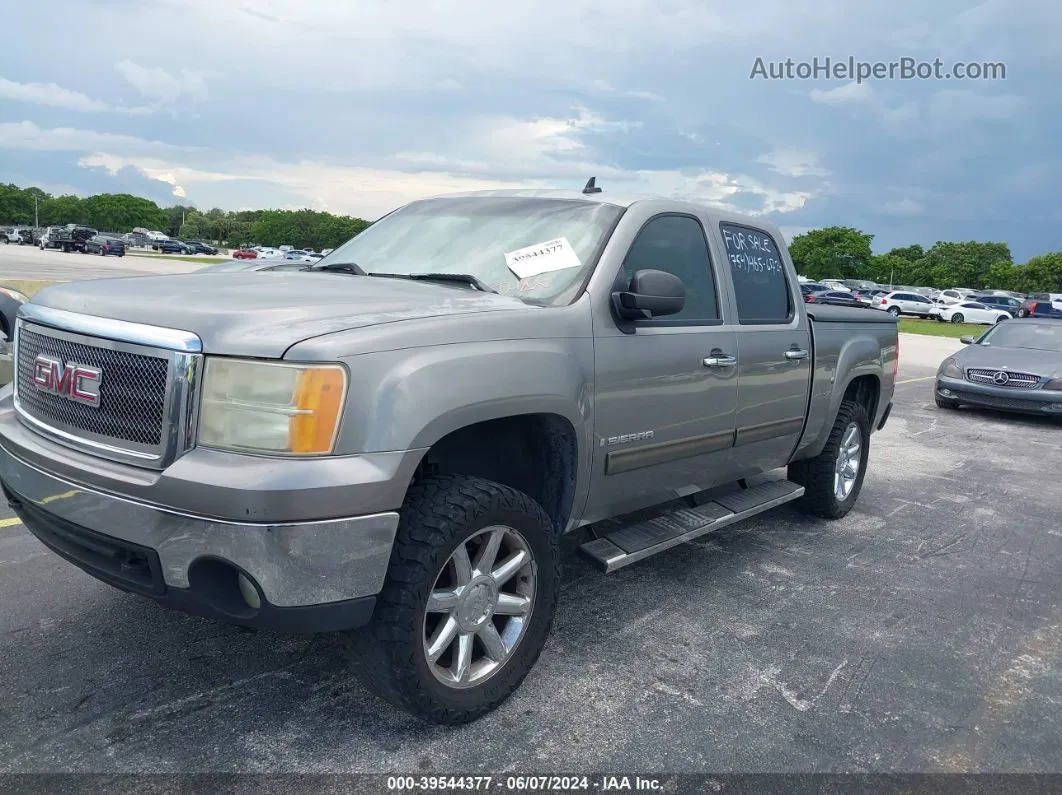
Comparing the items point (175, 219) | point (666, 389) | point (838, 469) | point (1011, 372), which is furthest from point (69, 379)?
point (175, 219)

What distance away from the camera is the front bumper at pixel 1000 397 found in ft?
34.5

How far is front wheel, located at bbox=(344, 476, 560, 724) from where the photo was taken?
2668 mm

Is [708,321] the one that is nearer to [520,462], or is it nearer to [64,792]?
[520,462]

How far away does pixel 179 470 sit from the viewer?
2494mm

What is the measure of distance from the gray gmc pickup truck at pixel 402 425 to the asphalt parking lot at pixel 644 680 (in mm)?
309

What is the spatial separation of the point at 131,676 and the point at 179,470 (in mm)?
1132

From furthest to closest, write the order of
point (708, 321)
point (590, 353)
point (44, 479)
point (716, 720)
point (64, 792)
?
1. point (708, 321)
2. point (590, 353)
3. point (716, 720)
4. point (44, 479)
5. point (64, 792)

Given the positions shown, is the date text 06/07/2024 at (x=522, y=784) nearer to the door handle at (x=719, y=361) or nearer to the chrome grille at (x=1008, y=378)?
the door handle at (x=719, y=361)

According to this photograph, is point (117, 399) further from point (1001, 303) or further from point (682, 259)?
point (1001, 303)

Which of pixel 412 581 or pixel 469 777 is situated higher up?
pixel 412 581

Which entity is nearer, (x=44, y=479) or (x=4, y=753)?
(x=4, y=753)

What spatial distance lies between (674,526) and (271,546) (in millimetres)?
2112

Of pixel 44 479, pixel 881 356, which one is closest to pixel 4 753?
pixel 44 479

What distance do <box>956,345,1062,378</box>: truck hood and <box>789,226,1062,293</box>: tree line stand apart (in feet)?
329
